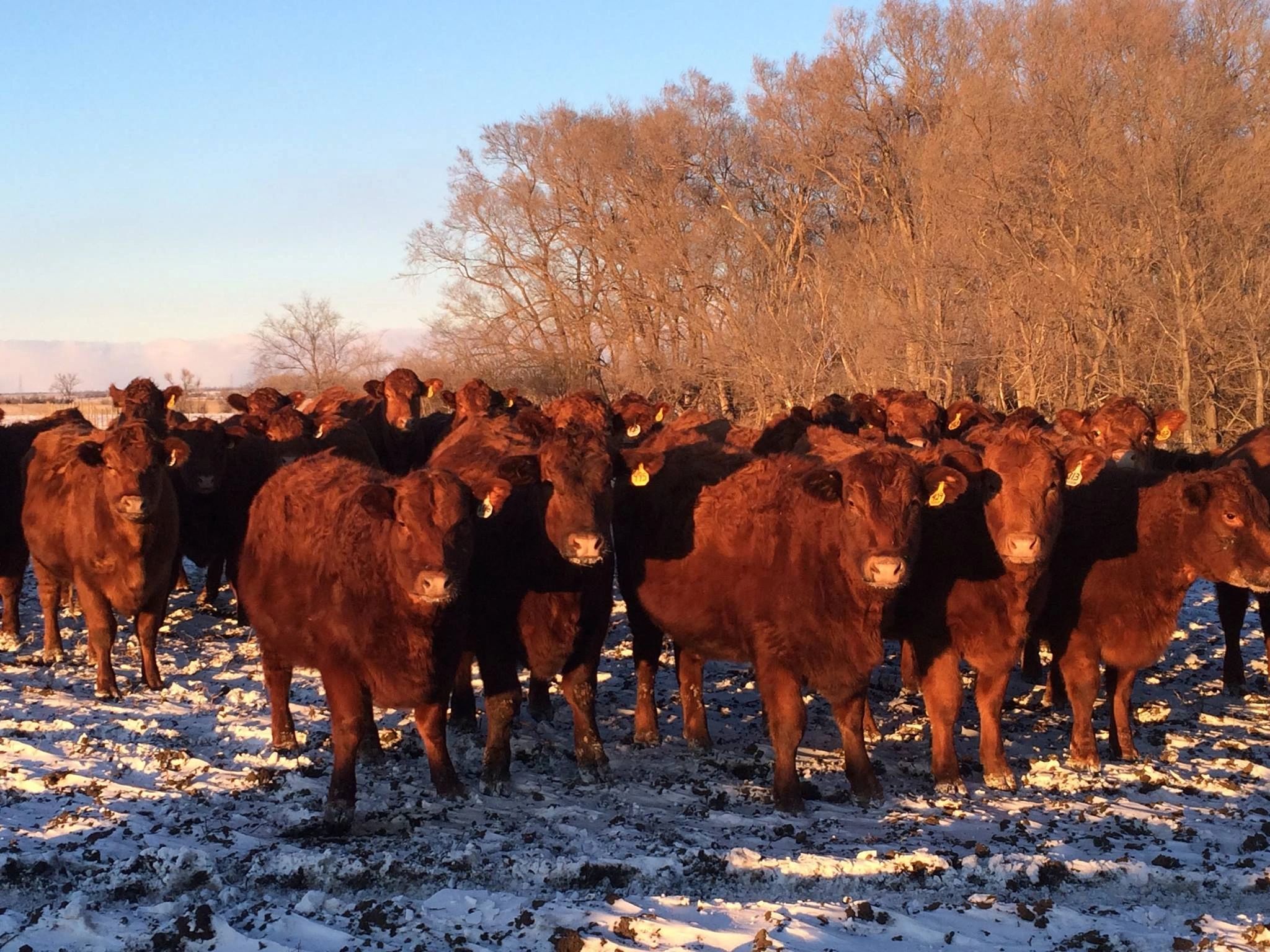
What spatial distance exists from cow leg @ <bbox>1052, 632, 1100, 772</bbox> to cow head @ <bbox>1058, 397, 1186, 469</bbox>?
4.45 meters

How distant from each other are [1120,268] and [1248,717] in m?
19.4

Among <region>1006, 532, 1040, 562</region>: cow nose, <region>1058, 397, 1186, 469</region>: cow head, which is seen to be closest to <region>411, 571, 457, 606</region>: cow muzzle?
<region>1006, 532, 1040, 562</region>: cow nose

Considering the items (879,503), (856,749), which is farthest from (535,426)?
(856,749)

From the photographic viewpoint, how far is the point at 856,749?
7773mm

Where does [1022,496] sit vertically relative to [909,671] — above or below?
above

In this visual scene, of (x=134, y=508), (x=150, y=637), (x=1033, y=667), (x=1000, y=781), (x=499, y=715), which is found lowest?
(x=1000, y=781)

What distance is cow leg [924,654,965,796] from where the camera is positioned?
814cm

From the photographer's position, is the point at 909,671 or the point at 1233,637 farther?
the point at 1233,637

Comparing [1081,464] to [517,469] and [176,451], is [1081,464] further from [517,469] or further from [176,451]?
[176,451]

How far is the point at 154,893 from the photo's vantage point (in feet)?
18.2

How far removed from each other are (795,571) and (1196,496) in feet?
10.9

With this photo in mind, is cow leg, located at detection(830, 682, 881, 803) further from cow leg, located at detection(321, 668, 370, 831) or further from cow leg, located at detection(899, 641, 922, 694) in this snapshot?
cow leg, located at detection(321, 668, 370, 831)

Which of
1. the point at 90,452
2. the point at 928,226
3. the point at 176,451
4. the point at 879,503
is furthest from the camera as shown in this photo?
the point at 928,226

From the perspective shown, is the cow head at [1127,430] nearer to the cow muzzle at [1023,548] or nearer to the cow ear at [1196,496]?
the cow ear at [1196,496]
